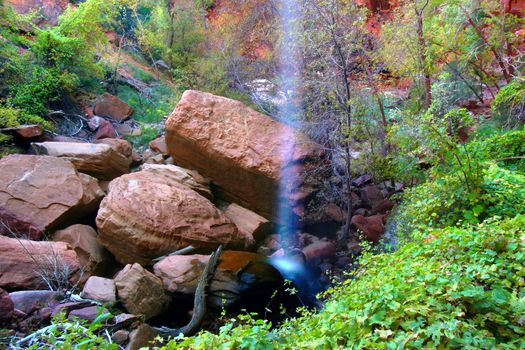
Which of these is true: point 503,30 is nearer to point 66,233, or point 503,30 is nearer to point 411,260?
point 411,260

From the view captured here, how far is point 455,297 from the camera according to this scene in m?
2.20

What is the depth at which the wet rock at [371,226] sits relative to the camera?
800 cm

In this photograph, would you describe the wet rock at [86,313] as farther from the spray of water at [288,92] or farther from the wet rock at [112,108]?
the wet rock at [112,108]

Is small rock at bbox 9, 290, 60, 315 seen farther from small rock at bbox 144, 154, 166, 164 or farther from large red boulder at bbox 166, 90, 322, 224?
small rock at bbox 144, 154, 166, 164

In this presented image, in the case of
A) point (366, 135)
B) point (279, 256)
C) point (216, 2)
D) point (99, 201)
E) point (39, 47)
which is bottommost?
point (279, 256)

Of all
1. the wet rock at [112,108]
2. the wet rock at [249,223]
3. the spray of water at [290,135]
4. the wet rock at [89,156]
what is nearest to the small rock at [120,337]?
the spray of water at [290,135]

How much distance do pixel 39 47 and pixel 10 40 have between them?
0.78 m

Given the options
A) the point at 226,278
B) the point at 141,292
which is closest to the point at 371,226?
the point at 226,278

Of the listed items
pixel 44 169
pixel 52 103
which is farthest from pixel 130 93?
pixel 44 169

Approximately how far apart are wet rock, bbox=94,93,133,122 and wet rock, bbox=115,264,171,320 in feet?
23.7

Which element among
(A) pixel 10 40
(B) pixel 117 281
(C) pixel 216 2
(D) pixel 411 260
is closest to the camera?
(D) pixel 411 260

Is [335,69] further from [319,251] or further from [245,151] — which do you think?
[319,251]

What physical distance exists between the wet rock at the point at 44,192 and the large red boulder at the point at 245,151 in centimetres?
232

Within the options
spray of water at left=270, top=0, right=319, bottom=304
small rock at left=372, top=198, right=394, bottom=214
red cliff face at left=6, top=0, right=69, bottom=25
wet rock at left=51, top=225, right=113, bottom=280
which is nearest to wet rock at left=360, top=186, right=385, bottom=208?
small rock at left=372, top=198, right=394, bottom=214
